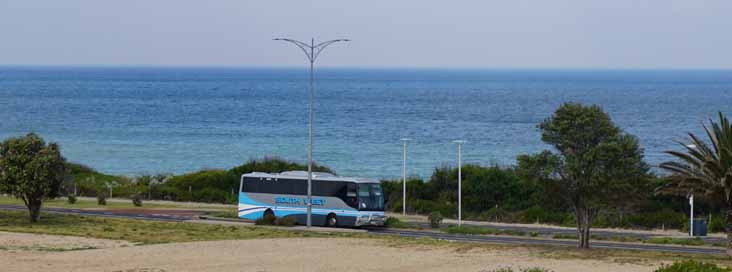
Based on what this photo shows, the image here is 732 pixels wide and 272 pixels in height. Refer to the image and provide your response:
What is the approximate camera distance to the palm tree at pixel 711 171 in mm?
33406

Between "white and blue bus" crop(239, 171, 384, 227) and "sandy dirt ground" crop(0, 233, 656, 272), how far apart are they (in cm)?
945

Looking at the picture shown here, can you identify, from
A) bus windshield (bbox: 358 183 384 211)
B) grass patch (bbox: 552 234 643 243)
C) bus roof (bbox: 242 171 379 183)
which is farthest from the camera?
bus roof (bbox: 242 171 379 183)

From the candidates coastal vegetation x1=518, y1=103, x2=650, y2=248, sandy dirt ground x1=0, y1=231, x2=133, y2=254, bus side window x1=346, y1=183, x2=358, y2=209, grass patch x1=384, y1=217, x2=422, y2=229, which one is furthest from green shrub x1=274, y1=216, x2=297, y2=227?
coastal vegetation x1=518, y1=103, x2=650, y2=248

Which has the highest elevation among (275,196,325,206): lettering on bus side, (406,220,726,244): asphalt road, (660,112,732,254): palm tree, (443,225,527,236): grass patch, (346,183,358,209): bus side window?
(660,112,732,254): palm tree

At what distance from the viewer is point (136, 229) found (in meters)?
44.7

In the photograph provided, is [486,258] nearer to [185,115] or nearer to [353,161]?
[353,161]

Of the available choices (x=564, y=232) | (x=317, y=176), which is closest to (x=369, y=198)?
(x=317, y=176)

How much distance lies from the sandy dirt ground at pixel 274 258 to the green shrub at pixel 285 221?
32.0ft

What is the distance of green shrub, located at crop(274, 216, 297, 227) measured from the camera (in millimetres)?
49719

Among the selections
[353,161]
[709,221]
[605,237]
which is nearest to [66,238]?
[605,237]

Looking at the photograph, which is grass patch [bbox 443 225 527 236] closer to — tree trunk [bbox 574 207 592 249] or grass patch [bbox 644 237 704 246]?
grass patch [bbox 644 237 704 246]

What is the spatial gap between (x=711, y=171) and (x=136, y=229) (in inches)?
886

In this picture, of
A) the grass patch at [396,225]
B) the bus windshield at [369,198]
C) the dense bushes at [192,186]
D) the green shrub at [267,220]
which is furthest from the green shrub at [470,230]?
the dense bushes at [192,186]

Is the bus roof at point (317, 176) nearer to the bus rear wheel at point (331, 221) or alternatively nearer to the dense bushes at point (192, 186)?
the bus rear wheel at point (331, 221)
